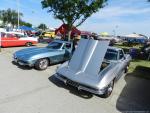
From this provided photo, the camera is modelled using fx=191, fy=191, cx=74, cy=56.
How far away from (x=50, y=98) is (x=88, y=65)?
6.11 feet

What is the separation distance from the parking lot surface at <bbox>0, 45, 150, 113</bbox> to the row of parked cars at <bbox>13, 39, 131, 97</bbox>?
332 millimetres

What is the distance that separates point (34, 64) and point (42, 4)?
14871mm

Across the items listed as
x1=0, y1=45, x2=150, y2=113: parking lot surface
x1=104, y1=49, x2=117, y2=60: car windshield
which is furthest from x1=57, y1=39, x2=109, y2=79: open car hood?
x1=104, y1=49, x2=117, y2=60: car windshield

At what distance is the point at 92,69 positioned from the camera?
6.61 metres

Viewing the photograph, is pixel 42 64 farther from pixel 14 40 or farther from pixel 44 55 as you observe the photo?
pixel 14 40

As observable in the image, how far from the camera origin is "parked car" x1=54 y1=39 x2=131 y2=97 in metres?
5.98

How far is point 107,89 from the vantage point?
6.12 metres

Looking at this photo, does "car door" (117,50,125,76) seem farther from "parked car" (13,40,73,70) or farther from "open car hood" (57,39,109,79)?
"parked car" (13,40,73,70)

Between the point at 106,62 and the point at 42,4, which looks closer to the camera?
the point at 106,62

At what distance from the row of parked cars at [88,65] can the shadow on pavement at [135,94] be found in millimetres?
574

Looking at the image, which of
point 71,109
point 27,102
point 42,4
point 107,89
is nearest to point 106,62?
point 107,89

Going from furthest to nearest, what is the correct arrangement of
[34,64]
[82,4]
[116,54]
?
[82,4] < [34,64] < [116,54]

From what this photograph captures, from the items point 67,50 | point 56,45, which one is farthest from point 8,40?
point 67,50

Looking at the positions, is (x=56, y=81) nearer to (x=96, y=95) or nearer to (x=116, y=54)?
(x=96, y=95)
